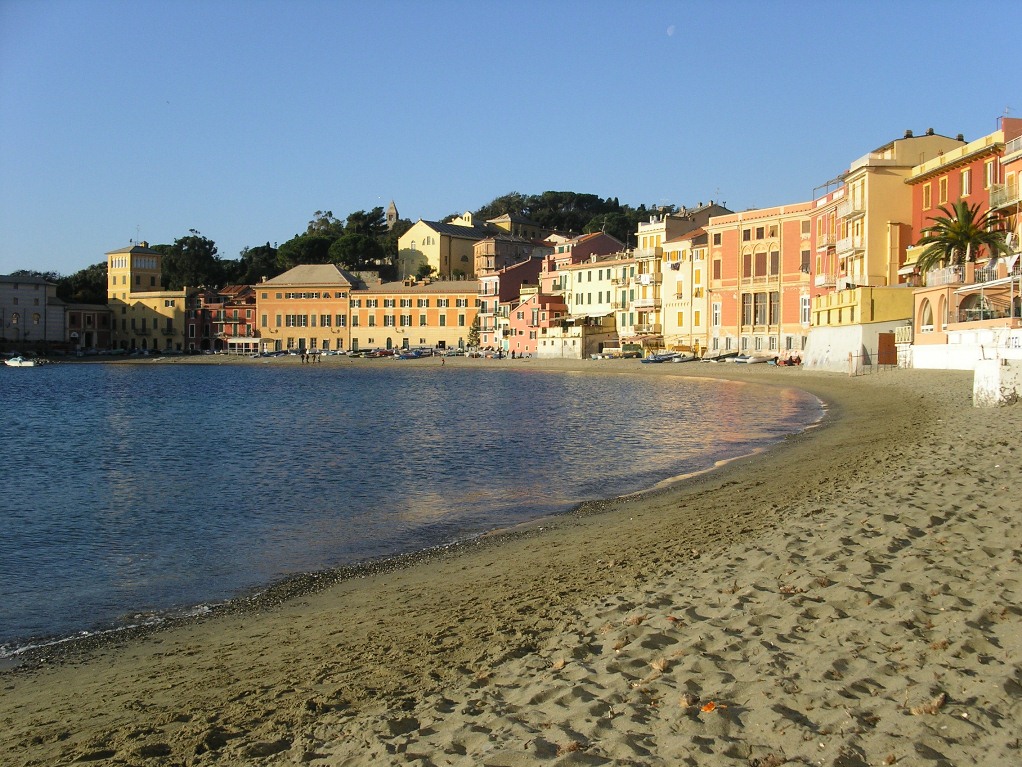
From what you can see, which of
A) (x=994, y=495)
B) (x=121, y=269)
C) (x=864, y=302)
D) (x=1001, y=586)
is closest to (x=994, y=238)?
(x=864, y=302)

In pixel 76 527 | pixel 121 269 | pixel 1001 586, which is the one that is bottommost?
pixel 76 527

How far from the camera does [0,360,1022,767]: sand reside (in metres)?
5.71

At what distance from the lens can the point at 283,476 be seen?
2356 centimetres

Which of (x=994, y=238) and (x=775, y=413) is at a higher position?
(x=994, y=238)

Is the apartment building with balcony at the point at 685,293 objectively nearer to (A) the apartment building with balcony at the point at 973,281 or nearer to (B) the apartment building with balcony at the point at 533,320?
(B) the apartment building with balcony at the point at 533,320

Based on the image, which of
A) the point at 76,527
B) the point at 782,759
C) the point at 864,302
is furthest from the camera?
the point at 864,302

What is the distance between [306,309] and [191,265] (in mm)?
30127

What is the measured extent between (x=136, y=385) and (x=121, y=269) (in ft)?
244

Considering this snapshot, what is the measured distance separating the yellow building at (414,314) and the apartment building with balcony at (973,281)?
73102mm

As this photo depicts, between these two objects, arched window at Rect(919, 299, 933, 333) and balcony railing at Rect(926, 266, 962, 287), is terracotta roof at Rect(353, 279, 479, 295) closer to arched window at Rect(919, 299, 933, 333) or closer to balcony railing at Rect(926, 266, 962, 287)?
arched window at Rect(919, 299, 933, 333)

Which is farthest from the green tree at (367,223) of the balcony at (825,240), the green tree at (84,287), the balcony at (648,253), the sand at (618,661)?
the sand at (618,661)

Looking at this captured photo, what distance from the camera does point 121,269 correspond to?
13988cm

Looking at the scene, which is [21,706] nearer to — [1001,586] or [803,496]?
[1001,586]

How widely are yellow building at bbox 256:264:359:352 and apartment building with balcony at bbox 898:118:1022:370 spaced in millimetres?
88702
